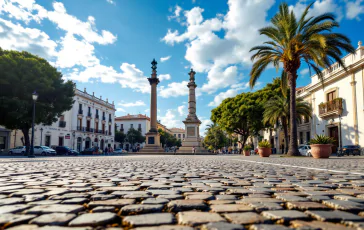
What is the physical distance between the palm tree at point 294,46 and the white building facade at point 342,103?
3.16 m

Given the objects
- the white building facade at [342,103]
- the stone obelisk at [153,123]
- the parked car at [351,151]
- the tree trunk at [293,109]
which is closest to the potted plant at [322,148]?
the tree trunk at [293,109]

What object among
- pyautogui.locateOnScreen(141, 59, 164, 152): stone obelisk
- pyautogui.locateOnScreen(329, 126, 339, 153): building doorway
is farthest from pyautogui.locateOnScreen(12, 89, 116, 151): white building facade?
pyautogui.locateOnScreen(329, 126, 339, 153): building doorway

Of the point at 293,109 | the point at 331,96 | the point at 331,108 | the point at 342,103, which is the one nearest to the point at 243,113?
the point at 331,96

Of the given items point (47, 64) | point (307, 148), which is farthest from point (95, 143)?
point (307, 148)

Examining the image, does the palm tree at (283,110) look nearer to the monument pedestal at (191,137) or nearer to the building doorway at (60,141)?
the monument pedestal at (191,137)

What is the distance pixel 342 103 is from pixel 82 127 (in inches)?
1628

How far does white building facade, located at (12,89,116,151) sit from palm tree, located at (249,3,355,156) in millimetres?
29477

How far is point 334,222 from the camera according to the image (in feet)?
6.28

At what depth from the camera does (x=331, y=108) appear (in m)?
26.5

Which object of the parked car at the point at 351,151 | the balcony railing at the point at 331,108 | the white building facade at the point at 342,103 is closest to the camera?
the parked car at the point at 351,151

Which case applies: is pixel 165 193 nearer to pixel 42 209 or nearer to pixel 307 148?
pixel 42 209

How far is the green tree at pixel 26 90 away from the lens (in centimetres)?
2402

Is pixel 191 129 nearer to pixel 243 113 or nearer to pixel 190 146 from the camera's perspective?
pixel 190 146

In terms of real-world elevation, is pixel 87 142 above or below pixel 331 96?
below
